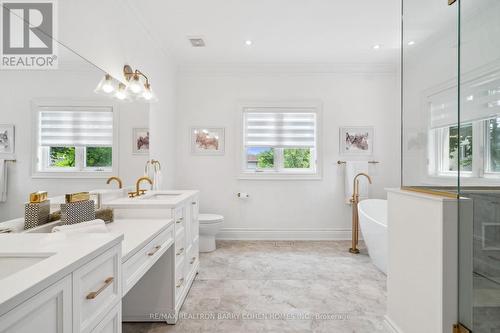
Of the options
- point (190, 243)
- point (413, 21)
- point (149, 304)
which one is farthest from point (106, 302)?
point (413, 21)

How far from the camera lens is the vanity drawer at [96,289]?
0.83 meters

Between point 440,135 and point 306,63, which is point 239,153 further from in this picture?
point 440,135

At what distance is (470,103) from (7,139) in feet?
7.39

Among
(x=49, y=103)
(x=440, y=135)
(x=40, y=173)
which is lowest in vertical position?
(x=40, y=173)

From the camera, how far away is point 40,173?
57.6 inches

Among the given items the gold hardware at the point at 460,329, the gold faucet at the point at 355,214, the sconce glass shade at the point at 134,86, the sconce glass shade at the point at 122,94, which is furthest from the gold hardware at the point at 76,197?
the gold faucet at the point at 355,214

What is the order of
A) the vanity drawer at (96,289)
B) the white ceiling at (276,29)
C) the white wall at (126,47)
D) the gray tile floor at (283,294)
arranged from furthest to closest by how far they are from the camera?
the white ceiling at (276,29) → the gray tile floor at (283,294) → the white wall at (126,47) → the vanity drawer at (96,289)

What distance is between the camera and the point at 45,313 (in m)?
0.70

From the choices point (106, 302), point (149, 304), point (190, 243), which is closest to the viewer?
point (106, 302)

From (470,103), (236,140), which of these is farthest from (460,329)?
(236,140)

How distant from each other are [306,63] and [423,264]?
3.18 metres

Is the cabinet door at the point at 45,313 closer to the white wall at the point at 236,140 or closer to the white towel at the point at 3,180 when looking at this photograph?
the white towel at the point at 3,180

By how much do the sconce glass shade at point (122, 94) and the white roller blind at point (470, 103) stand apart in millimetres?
2210

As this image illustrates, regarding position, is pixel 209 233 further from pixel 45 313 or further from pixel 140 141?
pixel 45 313
